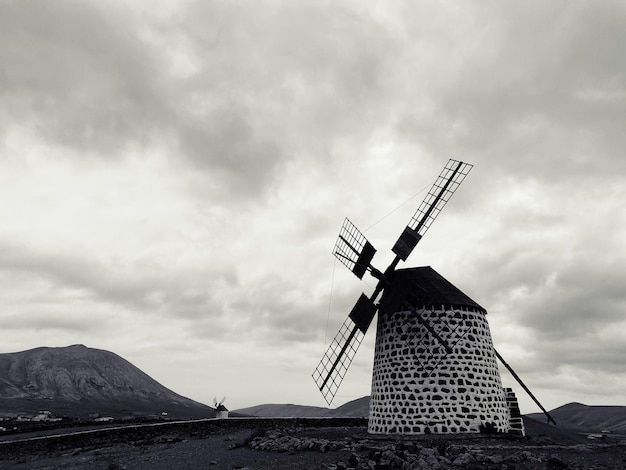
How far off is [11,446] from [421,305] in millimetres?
25473

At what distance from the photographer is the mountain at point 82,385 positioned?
110m

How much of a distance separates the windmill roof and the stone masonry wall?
0.42 meters

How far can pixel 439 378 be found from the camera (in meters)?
22.4

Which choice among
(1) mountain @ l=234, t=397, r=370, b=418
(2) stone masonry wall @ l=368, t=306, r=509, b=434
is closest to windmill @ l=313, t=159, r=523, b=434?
(2) stone masonry wall @ l=368, t=306, r=509, b=434

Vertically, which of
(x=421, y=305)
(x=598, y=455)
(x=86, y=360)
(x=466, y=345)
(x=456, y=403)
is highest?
(x=86, y=360)

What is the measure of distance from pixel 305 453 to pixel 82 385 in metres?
135

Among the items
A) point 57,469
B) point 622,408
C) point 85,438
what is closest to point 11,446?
point 85,438

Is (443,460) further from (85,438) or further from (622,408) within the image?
(622,408)

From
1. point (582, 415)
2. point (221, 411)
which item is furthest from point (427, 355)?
point (582, 415)

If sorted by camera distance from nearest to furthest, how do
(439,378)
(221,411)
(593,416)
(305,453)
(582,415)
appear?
1. (305,453)
2. (439,378)
3. (221,411)
4. (593,416)
5. (582,415)

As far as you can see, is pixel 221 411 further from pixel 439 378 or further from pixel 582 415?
pixel 582 415

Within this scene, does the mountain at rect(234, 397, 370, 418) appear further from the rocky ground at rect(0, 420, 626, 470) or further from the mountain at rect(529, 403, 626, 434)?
the rocky ground at rect(0, 420, 626, 470)

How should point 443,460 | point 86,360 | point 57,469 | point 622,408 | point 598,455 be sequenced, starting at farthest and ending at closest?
point 86,360 < point 622,408 < point 57,469 < point 598,455 < point 443,460

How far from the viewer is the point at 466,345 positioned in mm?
23000
